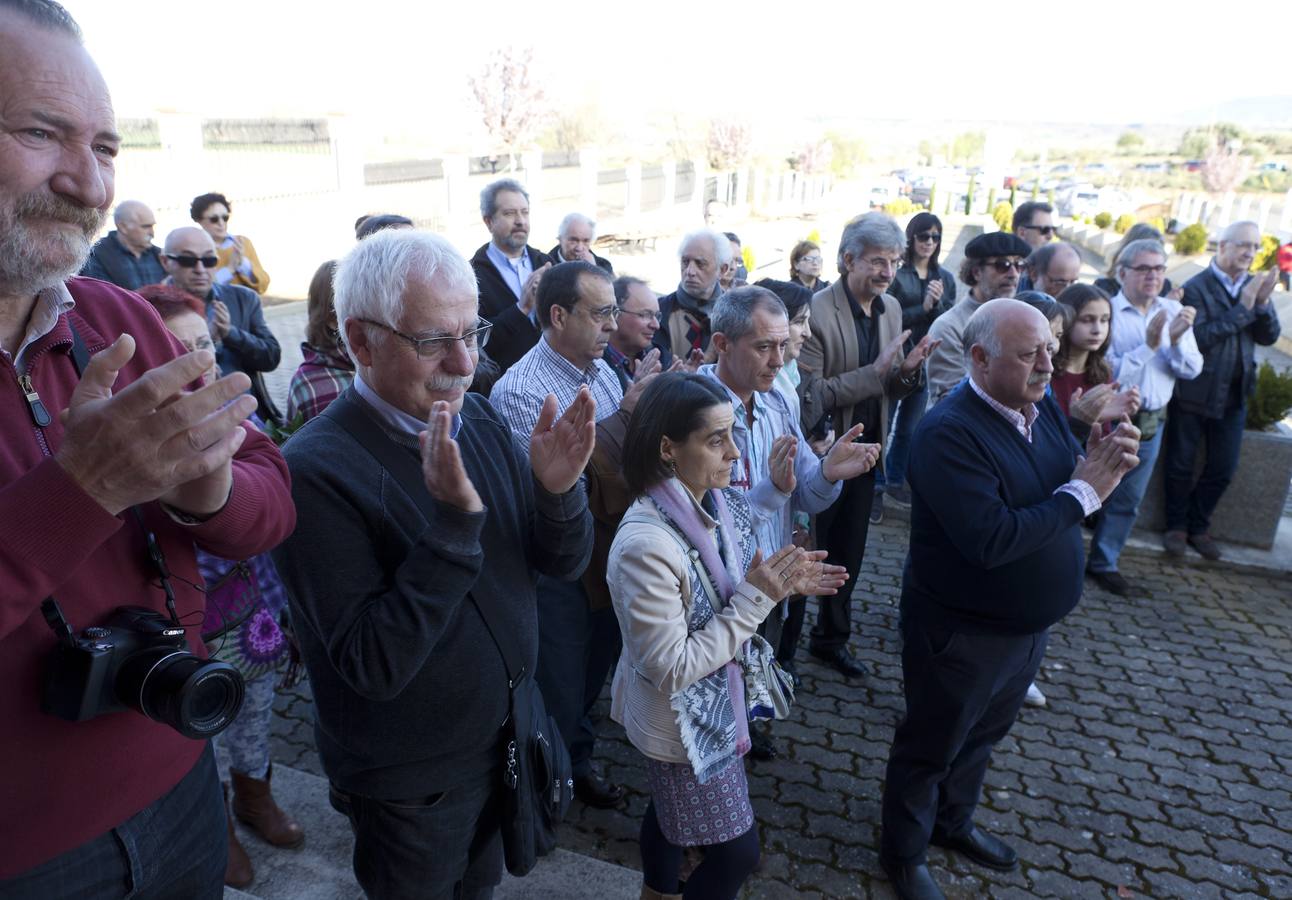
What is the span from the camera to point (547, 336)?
369cm

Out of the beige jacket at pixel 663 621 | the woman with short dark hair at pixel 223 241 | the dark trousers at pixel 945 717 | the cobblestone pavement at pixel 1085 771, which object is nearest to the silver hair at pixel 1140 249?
the cobblestone pavement at pixel 1085 771

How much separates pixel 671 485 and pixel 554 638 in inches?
38.8

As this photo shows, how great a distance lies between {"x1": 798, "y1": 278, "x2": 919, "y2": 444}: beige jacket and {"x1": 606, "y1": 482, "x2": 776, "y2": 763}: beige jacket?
2039 mm

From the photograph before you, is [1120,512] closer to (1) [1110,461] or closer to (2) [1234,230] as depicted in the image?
(2) [1234,230]

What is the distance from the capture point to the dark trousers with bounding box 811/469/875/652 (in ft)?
14.7

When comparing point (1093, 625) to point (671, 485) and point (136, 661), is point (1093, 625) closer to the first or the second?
point (671, 485)

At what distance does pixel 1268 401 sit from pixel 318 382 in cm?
657

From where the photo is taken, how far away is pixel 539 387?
3516 mm

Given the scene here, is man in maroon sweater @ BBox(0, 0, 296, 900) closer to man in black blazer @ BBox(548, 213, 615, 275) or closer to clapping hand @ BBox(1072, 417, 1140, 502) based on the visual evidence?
clapping hand @ BBox(1072, 417, 1140, 502)

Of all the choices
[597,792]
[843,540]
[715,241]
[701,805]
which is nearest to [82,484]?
[701,805]

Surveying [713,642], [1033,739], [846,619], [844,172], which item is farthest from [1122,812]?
[844,172]

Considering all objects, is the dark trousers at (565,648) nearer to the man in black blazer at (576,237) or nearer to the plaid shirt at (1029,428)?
the plaid shirt at (1029,428)

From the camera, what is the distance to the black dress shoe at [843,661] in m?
4.68

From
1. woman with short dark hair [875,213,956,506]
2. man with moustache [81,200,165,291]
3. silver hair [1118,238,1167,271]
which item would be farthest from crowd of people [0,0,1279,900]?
woman with short dark hair [875,213,956,506]
